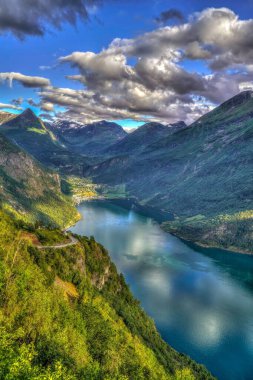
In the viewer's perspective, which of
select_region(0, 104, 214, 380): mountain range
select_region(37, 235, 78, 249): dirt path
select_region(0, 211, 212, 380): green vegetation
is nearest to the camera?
select_region(0, 211, 212, 380): green vegetation

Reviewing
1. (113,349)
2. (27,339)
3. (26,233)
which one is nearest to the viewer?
(27,339)

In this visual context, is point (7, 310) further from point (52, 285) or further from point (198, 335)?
point (198, 335)

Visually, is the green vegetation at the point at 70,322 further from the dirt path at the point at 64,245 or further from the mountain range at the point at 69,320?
the dirt path at the point at 64,245

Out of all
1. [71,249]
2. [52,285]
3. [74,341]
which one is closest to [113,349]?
[74,341]

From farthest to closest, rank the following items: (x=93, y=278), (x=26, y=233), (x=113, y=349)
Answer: (x=93, y=278) < (x=26, y=233) < (x=113, y=349)

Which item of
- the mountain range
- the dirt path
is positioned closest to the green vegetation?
the mountain range

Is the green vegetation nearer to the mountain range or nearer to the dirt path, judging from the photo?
the mountain range

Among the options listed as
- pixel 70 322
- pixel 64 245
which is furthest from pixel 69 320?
pixel 64 245

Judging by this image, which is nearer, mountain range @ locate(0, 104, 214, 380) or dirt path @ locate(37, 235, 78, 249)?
mountain range @ locate(0, 104, 214, 380)

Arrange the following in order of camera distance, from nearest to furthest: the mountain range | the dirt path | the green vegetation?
the green vegetation, the mountain range, the dirt path
